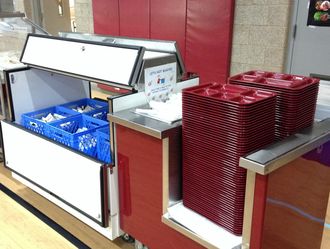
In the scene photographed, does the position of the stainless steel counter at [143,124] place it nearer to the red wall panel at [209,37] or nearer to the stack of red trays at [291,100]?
the stack of red trays at [291,100]

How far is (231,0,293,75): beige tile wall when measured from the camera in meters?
3.46

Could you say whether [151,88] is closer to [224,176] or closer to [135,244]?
[224,176]

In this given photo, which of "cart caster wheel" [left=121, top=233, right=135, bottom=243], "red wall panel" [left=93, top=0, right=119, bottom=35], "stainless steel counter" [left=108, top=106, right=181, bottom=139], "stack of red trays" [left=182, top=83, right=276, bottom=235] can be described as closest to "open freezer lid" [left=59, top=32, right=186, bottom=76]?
"stainless steel counter" [left=108, top=106, right=181, bottom=139]

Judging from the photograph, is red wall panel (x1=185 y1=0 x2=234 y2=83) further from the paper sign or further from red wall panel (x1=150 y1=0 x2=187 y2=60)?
the paper sign

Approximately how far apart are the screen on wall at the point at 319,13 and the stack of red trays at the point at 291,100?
2.04 metres

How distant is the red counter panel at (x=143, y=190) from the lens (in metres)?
1.63

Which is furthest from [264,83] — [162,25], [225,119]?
[162,25]

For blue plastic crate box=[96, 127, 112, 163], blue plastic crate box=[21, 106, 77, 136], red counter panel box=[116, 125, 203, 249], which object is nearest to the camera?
red counter panel box=[116, 125, 203, 249]

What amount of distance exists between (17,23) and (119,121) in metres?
2.03

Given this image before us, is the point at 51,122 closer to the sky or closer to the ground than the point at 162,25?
closer to the ground

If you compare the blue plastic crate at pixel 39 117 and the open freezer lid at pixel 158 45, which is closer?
the open freezer lid at pixel 158 45

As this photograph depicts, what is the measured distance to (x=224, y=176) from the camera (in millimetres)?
1396

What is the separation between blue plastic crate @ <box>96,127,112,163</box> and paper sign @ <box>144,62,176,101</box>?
0.35m

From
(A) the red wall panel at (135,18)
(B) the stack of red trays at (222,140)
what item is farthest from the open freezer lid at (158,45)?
(A) the red wall panel at (135,18)
